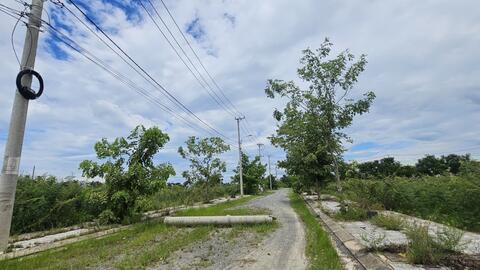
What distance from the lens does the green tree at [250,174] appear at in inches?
1821

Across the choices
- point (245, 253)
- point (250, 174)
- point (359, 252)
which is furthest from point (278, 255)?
point (250, 174)

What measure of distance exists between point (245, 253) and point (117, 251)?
3249 millimetres

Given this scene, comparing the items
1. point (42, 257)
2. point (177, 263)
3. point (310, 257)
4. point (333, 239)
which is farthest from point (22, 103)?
point (333, 239)

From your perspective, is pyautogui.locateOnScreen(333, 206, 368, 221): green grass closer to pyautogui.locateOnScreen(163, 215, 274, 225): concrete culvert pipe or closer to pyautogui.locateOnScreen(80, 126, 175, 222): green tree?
pyautogui.locateOnScreen(163, 215, 274, 225): concrete culvert pipe

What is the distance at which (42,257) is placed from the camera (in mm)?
7254

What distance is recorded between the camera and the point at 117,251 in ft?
26.0

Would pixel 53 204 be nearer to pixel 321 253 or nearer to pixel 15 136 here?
pixel 15 136

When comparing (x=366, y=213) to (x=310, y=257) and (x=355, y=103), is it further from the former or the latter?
(x=310, y=257)

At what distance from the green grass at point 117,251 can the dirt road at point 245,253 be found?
0.45m

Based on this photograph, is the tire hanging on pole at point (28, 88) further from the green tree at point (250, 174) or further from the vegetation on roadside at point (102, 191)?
the green tree at point (250, 174)

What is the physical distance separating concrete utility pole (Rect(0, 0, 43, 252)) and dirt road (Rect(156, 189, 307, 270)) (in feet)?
13.9

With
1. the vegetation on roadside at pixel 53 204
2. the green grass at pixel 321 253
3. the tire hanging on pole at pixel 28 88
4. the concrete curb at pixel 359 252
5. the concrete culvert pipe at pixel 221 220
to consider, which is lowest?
the green grass at pixel 321 253

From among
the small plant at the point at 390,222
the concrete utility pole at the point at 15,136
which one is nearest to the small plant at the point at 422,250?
the small plant at the point at 390,222

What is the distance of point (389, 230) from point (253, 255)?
436 cm
